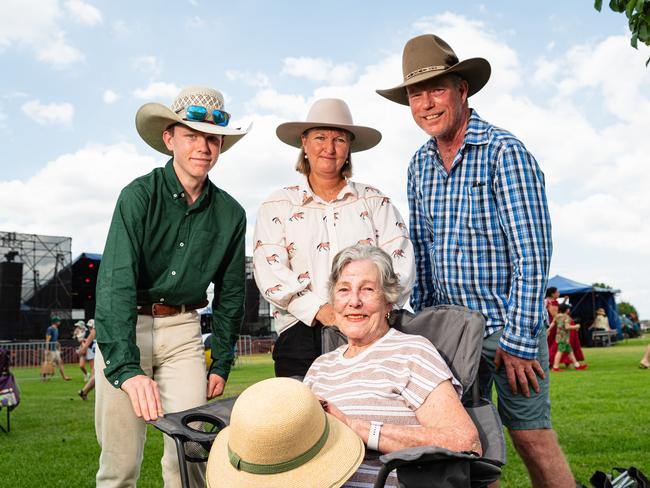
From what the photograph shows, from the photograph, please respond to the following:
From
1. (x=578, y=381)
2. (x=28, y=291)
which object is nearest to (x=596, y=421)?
(x=578, y=381)

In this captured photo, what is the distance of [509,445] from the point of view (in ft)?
19.7

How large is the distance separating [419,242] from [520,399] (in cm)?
95

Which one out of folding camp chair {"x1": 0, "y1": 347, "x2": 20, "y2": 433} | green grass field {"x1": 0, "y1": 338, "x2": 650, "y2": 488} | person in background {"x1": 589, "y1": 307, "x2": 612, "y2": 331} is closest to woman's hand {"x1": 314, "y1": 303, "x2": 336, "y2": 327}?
green grass field {"x1": 0, "y1": 338, "x2": 650, "y2": 488}

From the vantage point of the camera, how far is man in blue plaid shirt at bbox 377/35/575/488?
8.97 ft

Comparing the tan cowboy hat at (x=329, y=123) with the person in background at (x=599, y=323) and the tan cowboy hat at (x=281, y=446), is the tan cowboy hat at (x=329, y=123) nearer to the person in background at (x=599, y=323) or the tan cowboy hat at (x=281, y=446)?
the tan cowboy hat at (x=281, y=446)

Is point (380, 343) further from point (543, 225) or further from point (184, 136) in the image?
point (184, 136)

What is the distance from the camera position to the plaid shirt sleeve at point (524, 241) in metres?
2.70

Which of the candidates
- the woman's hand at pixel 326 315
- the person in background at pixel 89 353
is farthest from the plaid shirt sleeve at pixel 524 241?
the person in background at pixel 89 353

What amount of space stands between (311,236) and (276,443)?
136 cm

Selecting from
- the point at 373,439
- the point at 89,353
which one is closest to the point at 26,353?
the point at 89,353

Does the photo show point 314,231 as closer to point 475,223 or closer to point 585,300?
point 475,223

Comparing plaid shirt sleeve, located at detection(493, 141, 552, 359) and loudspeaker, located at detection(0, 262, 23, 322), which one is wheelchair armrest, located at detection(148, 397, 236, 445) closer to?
plaid shirt sleeve, located at detection(493, 141, 552, 359)

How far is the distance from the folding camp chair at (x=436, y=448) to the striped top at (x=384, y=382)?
184 mm

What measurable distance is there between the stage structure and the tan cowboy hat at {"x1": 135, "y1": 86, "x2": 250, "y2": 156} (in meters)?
26.7
